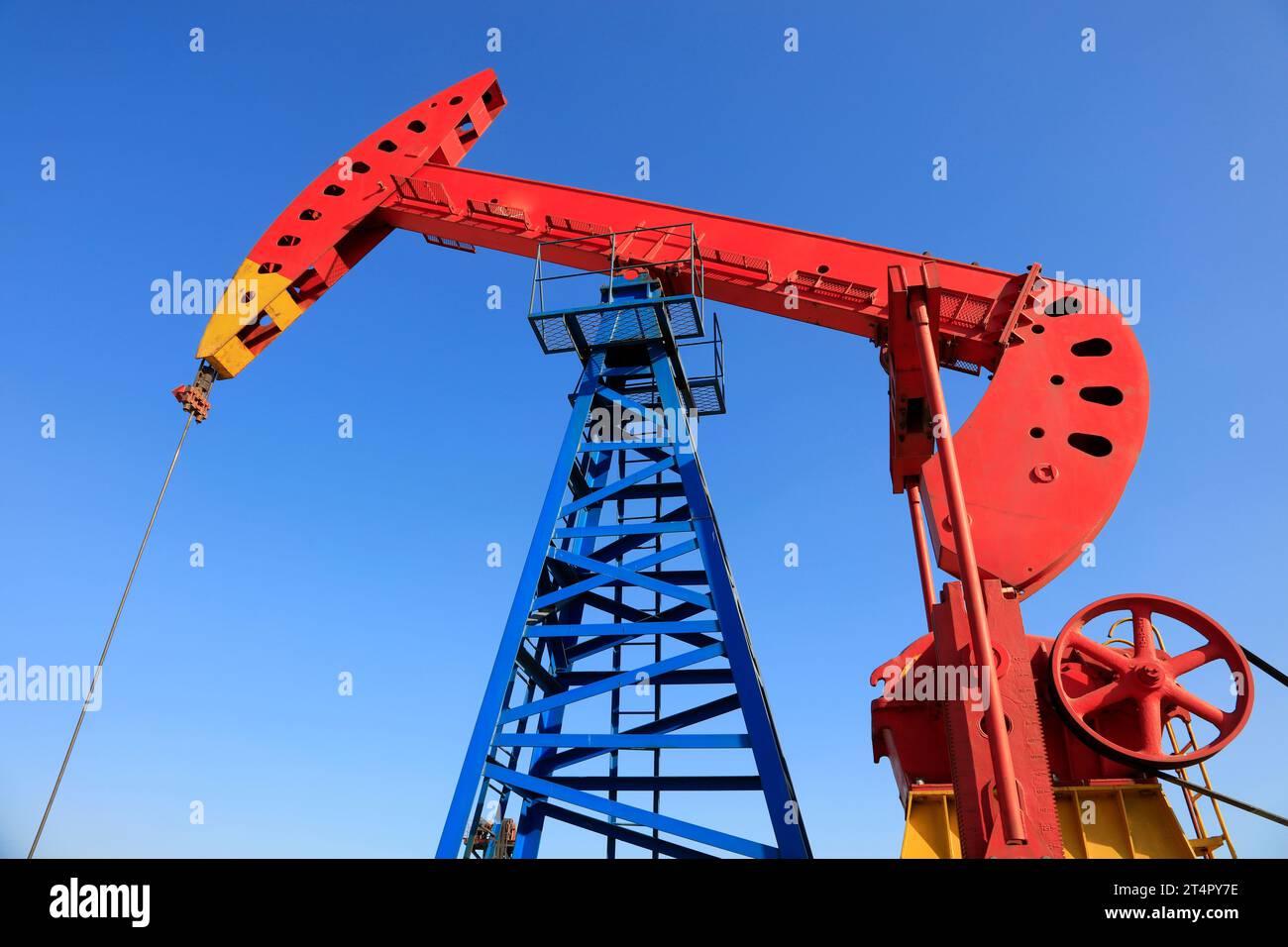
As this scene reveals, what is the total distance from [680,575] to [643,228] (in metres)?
3.55

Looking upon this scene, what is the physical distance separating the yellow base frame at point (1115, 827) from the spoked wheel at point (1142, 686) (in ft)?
Answer: 1.26

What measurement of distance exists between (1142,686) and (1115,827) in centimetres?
103

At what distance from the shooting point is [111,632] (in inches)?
276

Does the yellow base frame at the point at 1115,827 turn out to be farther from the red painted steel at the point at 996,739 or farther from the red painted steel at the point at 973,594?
the red painted steel at the point at 973,594

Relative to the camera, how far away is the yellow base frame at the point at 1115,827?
582 cm

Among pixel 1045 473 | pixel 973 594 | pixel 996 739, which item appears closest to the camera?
pixel 996 739

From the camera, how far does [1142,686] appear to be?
235 inches

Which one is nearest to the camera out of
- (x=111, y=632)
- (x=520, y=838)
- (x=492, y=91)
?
(x=111, y=632)

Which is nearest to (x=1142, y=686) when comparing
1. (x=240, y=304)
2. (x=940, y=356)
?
(x=940, y=356)

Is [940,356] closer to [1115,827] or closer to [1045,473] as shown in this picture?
[1045,473]

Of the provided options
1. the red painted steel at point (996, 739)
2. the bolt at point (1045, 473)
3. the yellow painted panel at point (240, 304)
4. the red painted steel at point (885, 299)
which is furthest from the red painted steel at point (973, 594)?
the yellow painted panel at point (240, 304)

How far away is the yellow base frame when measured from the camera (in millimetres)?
5820
